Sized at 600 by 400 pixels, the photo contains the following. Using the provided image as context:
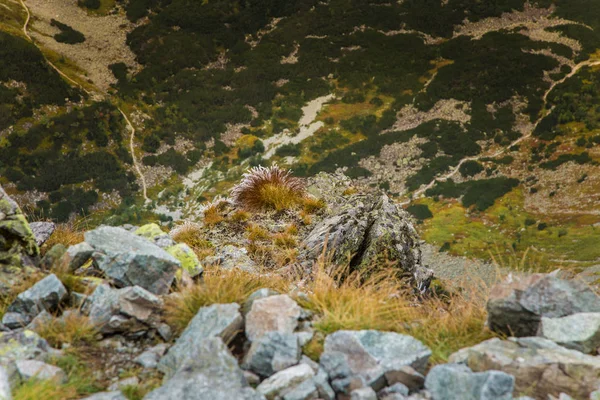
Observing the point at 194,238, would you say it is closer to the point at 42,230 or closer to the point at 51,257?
the point at 42,230

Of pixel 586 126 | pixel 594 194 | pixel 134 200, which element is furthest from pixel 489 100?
pixel 134 200

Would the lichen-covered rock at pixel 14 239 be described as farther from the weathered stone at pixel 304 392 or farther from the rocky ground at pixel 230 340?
the weathered stone at pixel 304 392

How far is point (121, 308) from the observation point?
18.2ft

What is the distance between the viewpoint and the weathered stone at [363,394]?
13.7 feet

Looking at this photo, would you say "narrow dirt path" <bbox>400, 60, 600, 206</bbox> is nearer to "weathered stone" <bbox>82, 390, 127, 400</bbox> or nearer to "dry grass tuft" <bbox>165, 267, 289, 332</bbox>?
"dry grass tuft" <bbox>165, 267, 289, 332</bbox>

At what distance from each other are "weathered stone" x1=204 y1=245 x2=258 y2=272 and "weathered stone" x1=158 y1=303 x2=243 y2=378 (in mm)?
4973

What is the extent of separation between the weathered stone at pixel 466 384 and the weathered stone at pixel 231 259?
6.50 metres

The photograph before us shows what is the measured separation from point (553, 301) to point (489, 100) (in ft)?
558

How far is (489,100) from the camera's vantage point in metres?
160

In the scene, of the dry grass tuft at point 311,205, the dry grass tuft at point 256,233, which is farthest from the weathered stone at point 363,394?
the dry grass tuft at point 311,205

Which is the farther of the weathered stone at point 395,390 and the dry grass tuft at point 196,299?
the dry grass tuft at point 196,299

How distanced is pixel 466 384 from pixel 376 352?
101 centimetres

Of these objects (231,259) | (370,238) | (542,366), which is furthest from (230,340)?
(370,238)

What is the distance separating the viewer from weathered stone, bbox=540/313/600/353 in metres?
5.06
